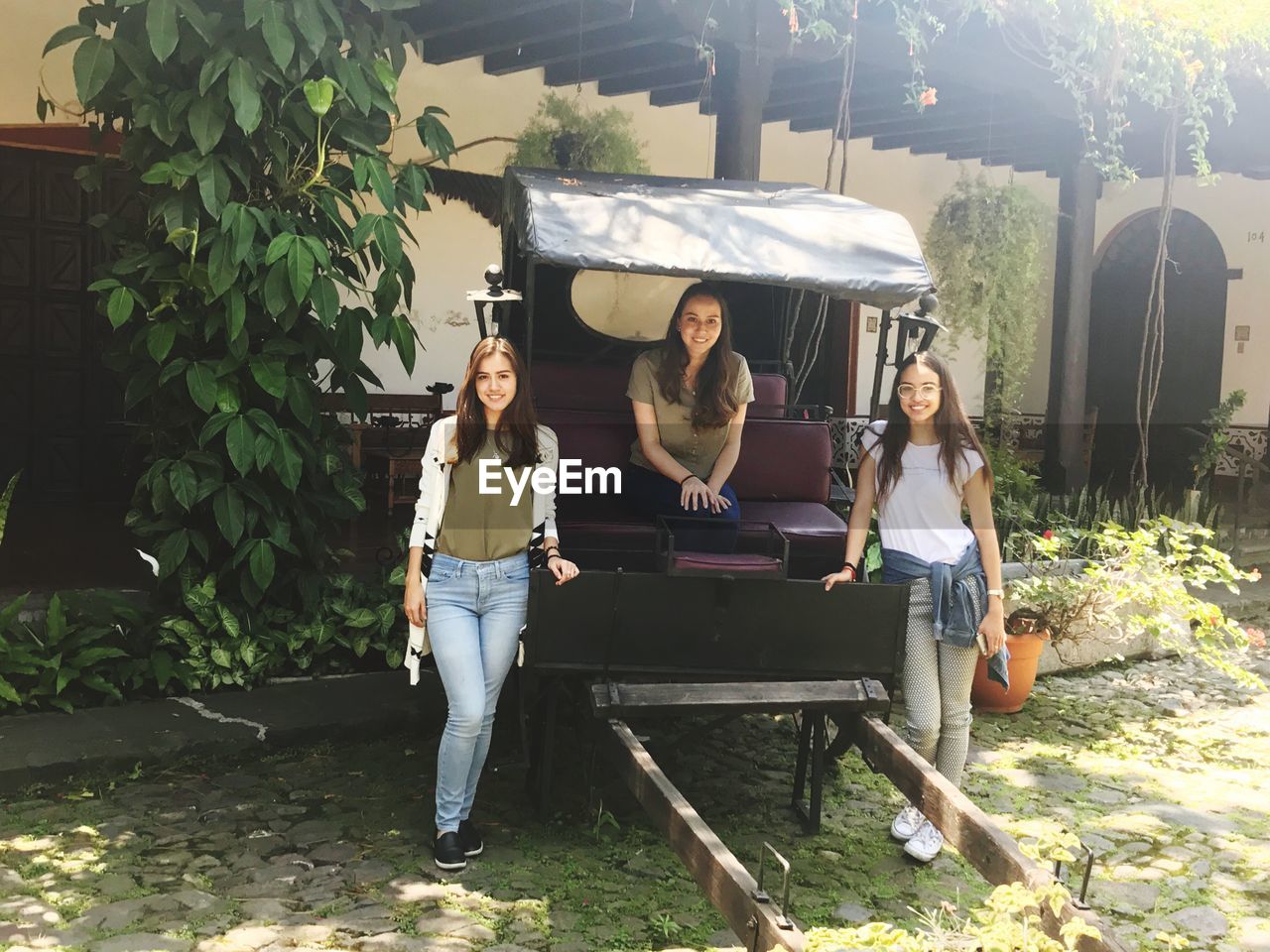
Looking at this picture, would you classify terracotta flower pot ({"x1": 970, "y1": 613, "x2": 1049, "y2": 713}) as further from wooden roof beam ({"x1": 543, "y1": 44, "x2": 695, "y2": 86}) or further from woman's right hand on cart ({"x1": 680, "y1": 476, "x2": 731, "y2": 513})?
wooden roof beam ({"x1": 543, "y1": 44, "x2": 695, "y2": 86})

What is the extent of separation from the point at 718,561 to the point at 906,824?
1233mm

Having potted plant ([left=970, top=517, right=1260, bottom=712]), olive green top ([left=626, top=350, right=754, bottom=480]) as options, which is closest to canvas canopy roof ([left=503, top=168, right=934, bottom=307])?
olive green top ([left=626, top=350, right=754, bottom=480])

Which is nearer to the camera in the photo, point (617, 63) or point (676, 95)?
point (617, 63)

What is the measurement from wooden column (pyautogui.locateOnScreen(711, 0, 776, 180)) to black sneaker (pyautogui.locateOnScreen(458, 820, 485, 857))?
438 cm

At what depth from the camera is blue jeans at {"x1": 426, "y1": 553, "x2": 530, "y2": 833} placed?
396cm

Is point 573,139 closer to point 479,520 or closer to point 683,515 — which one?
point 683,515

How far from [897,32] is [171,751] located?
5.66 meters

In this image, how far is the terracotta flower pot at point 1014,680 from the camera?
6145mm

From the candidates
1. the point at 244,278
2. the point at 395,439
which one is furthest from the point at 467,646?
the point at 395,439

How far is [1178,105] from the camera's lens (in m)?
8.61

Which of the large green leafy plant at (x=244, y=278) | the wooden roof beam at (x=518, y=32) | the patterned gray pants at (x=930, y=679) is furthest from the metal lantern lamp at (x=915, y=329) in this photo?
the wooden roof beam at (x=518, y=32)

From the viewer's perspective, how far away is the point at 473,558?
4027 mm

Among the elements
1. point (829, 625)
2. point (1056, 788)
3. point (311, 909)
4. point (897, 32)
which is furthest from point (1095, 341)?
point (311, 909)

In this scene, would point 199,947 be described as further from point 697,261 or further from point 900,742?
point 697,261
